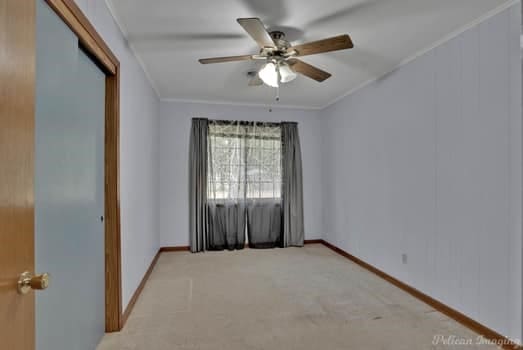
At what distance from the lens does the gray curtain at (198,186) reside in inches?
171

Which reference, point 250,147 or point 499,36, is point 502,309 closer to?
point 499,36

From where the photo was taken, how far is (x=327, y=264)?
379 cm

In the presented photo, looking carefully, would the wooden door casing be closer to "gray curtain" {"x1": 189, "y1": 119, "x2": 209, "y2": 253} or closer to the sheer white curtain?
"gray curtain" {"x1": 189, "y1": 119, "x2": 209, "y2": 253}

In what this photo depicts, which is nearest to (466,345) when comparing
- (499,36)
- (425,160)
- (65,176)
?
(425,160)

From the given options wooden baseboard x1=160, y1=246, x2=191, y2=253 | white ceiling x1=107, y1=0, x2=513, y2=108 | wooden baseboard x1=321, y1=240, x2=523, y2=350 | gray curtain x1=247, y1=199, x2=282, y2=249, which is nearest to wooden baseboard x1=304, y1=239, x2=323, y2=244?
gray curtain x1=247, y1=199, x2=282, y2=249

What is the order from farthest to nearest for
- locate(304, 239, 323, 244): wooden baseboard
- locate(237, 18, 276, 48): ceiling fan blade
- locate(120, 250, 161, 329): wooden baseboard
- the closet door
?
1. locate(304, 239, 323, 244): wooden baseboard
2. locate(120, 250, 161, 329): wooden baseboard
3. locate(237, 18, 276, 48): ceiling fan blade
4. the closet door

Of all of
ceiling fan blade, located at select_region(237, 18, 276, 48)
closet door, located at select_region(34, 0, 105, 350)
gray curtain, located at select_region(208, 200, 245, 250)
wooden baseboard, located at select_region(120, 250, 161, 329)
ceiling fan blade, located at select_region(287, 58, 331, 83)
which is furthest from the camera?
gray curtain, located at select_region(208, 200, 245, 250)

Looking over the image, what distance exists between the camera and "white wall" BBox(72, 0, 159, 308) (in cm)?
208

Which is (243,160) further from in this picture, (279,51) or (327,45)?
(327,45)

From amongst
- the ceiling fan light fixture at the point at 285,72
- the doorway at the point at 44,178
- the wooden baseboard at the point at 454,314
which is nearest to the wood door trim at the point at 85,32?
the doorway at the point at 44,178

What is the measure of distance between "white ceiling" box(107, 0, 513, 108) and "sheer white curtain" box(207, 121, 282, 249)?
4.20 ft

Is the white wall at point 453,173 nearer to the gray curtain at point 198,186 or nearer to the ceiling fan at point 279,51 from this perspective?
the ceiling fan at point 279,51

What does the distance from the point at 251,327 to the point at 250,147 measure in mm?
2916

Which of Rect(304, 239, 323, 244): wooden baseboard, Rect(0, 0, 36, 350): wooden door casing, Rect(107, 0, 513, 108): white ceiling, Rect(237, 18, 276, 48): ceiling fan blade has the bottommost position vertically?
Rect(304, 239, 323, 244): wooden baseboard
